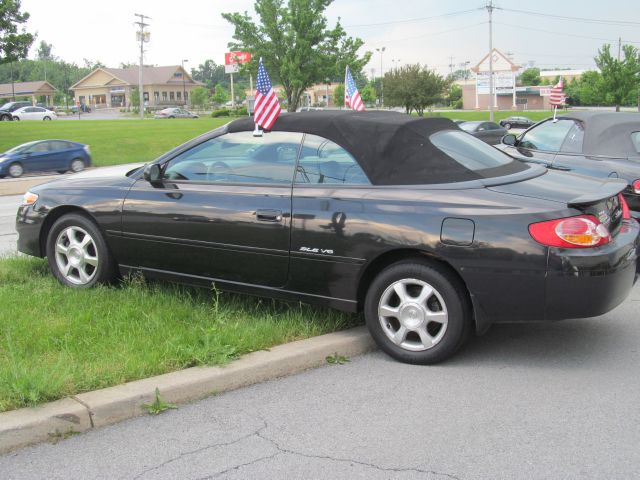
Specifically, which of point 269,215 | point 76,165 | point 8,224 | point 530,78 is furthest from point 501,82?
point 269,215

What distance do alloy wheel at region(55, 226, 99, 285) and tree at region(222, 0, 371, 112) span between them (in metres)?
37.5

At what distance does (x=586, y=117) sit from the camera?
317 inches

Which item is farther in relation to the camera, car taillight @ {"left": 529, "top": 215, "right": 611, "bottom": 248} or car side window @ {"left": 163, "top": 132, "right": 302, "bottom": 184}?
car side window @ {"left": 163, "top": 132, "right": 302, "bottom": 184}

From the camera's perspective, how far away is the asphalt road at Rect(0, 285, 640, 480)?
3123 mm

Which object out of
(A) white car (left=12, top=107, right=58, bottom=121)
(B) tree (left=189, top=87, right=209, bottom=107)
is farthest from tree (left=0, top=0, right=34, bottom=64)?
(B) tree (left=189, top=87, right=209, bottom=107)

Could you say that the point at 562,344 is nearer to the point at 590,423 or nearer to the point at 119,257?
the point at 590,423

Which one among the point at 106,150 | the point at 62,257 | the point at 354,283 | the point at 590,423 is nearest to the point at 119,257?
the point at 62,257

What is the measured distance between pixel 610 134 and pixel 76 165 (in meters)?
20.2

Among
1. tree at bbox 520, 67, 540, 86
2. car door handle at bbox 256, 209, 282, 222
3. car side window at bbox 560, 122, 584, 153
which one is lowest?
car door handle at bbox 256, 209, 282, 222

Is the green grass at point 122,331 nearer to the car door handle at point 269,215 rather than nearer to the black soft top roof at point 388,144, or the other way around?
the car door handle at point 269,215

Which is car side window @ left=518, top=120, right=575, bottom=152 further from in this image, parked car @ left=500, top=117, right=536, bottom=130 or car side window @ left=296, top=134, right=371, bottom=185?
parked car @ left=500, top=117, right=536, bottom=130

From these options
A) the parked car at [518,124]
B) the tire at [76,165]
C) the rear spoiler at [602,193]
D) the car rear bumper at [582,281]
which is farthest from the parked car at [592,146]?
the parked car at [518,124]

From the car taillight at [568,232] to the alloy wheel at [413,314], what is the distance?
2.32ft

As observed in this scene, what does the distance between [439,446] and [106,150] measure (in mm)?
28495
